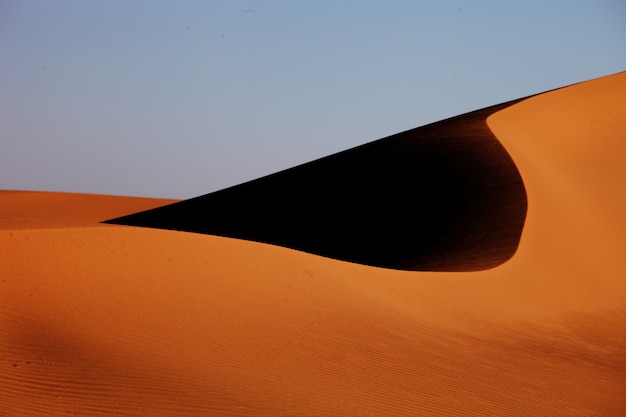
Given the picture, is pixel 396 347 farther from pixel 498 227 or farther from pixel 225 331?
pixel 498 227

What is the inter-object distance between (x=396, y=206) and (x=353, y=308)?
1335 cm

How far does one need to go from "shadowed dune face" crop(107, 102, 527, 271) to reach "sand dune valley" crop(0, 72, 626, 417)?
0.10 m

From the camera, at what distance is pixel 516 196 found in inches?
950

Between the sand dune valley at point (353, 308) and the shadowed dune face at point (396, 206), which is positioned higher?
the shadowed dune face at point (396, 206)

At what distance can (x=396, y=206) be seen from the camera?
26.2 metres

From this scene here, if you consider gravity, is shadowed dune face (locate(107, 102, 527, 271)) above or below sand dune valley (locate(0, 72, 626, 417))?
above

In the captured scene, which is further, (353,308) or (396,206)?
(396,206)

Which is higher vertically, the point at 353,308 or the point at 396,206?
the point at 396,206

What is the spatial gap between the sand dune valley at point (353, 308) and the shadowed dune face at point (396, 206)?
0.33 feet

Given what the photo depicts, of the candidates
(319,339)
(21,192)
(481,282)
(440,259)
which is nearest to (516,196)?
(440,259)

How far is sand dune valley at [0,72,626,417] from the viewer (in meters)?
8.70

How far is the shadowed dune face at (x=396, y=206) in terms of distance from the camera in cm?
2230

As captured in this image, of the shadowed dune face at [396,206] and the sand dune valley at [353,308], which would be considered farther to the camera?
the shadowed dune face at [396,206]

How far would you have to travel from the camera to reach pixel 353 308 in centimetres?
1312
